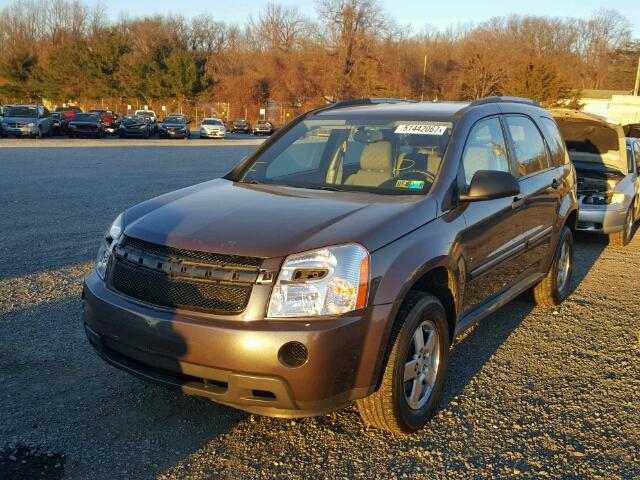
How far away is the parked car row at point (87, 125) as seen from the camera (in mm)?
32125

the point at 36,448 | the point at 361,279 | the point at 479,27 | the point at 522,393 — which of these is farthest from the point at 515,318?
the point at 479,27

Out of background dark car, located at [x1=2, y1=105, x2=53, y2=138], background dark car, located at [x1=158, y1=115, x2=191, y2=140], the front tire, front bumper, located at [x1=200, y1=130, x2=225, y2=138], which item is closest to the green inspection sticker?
the front tire

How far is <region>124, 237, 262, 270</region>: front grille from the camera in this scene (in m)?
3.20

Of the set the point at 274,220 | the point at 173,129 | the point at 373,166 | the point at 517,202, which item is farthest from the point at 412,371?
the point at 173,129

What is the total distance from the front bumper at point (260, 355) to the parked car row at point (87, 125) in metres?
32.4

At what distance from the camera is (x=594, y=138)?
34.4 feet

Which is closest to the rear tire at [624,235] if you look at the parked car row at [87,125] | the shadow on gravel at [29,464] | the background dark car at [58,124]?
the shadow on gravel at [29,464]

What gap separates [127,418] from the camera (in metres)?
3.78

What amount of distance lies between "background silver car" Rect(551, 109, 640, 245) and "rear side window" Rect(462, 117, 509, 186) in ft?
15.9

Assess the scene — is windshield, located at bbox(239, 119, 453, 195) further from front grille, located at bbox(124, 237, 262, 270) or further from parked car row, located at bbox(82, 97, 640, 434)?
front grille, located at bbox(124, 237, 262, 270)

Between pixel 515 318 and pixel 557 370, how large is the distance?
4.05 feet

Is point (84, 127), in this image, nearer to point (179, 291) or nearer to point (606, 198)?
point (606, 198)

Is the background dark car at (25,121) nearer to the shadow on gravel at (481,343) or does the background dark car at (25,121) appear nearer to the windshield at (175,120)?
the windshield at (175,120)

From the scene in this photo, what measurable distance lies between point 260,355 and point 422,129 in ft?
7.26
